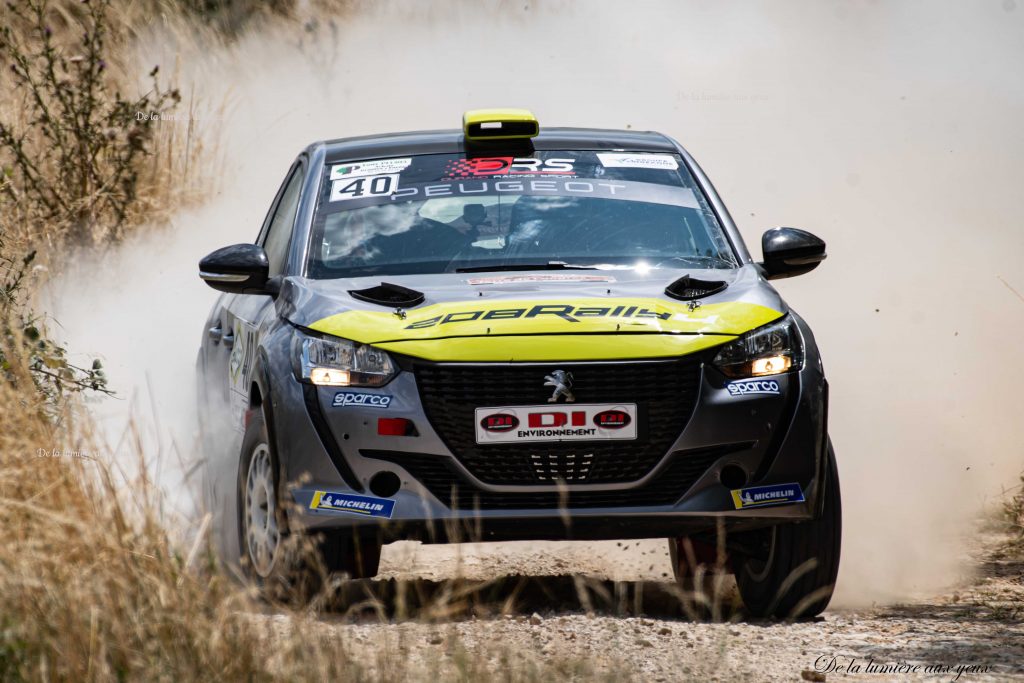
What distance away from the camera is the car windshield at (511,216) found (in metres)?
6.42

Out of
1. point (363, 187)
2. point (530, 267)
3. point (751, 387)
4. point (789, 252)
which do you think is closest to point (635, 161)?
point (789, 252)

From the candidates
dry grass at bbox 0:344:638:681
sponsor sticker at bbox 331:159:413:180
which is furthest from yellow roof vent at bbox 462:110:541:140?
dry grass at bbox 0:344:638:681

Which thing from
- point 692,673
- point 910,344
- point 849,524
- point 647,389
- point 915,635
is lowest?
point 910,344

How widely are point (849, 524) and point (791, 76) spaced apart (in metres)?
11.8

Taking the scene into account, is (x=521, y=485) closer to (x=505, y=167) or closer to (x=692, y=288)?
(x=692, y=288)

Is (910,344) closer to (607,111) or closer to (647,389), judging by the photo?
(607,111)

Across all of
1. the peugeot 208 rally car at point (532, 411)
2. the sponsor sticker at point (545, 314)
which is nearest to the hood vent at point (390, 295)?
the peugeot 208 rally car at point (532, 411)

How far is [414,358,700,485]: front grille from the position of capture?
548cm

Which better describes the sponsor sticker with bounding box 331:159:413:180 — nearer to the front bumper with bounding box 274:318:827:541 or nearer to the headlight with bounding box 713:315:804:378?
the front bumper with bounding box 274:318:827:541

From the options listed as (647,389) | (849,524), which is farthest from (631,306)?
(849,524)

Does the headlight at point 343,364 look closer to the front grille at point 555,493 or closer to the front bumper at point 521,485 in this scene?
the front bumper at point 521,485

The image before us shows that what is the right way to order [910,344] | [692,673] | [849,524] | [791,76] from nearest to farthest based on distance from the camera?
[692,673]
[849,524]
[910,344]
[791,76]

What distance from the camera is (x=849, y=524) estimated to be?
8867 millimetres

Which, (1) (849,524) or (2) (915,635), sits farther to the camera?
(1) (849,524)
